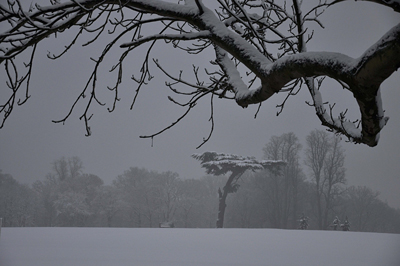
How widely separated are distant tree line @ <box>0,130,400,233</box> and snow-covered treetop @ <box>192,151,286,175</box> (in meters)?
5.74

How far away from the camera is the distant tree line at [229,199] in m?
28.2

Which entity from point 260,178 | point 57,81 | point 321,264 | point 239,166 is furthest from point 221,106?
point 321,264

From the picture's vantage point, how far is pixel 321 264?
15.9 ft

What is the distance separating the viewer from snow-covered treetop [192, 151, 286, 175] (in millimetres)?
21641

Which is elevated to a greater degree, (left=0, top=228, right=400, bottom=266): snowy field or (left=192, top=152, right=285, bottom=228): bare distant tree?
(left=192, top=152, right=285, bottom=228): bare distant tree

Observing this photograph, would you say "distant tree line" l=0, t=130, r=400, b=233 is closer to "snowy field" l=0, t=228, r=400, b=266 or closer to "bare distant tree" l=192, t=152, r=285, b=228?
"bare distant tree" l=192, t=152, r=285, b=228

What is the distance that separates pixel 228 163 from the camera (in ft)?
71.4

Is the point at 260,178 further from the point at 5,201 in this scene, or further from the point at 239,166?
Answer: the point at 5,201

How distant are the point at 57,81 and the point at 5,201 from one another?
320ft

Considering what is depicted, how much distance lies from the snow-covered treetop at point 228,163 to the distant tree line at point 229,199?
5.74 meters

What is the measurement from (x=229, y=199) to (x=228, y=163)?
13923 mm

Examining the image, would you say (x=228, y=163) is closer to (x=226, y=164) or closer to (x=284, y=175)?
(x=226, y=164)

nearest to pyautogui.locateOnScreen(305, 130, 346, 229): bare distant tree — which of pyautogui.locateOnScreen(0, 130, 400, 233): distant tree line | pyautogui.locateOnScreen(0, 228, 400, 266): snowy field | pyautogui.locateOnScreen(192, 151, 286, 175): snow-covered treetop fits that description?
pyautogui.locateOnScreen(0, 130, 400, 233): distant tree line

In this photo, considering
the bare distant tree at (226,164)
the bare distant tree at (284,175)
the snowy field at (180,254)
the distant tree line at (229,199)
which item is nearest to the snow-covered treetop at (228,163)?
the bare distant tree at (226,164)
